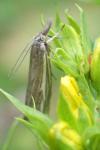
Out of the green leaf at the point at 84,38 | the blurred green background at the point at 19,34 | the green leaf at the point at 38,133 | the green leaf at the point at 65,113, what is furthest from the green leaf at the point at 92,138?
the blurred green background at the point at 19,34

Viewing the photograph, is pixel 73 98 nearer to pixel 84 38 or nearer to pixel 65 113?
pixel 65 113

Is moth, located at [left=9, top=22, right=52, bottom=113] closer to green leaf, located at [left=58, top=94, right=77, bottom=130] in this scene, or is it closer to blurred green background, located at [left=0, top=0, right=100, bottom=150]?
green leaf, located at [left=58, top=94, right=77, bottom=130]

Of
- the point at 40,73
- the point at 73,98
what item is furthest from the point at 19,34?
the point at 73,98

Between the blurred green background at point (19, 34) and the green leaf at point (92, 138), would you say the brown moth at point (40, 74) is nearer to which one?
the green leaf at point (92, 138)

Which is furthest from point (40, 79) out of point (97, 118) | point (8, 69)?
point (8, 69)

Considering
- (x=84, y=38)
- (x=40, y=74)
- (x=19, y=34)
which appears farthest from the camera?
(x=19, y=34)

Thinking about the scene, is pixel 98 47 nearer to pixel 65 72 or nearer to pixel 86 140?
pixel 65 72
